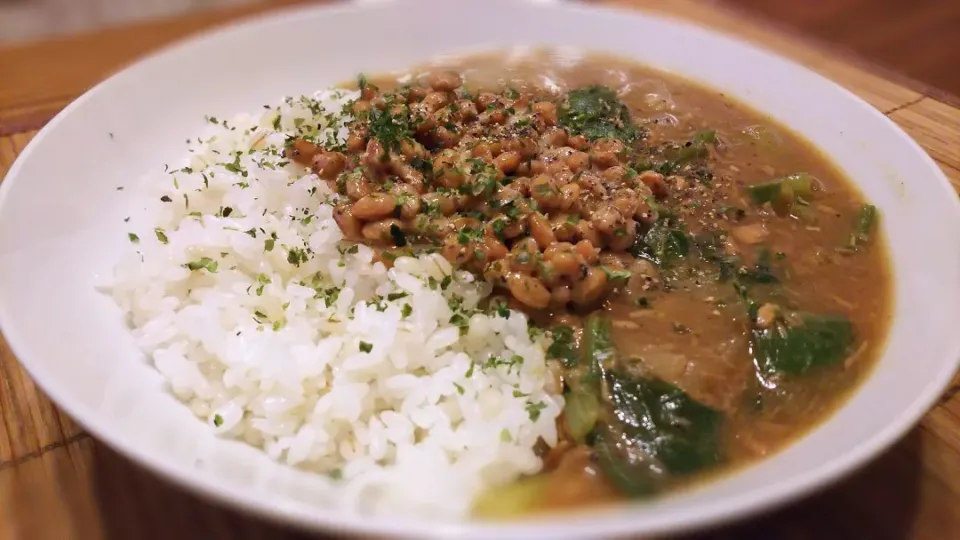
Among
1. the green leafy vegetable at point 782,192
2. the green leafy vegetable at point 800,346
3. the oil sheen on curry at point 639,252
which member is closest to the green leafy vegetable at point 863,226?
the oil sheen on curry at point 639,252

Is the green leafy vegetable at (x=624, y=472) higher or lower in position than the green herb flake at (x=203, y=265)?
lower

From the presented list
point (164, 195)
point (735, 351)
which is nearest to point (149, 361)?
point (164, 195)

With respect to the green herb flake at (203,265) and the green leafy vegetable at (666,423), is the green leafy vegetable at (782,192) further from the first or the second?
the green herb flake at (203,265)

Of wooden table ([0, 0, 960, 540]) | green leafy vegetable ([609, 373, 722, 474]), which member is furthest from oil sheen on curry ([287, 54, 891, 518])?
wooden table ([0, 0, 960, 540])

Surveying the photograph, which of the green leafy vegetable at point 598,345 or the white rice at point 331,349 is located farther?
the green leafy vegetable at point 598,345

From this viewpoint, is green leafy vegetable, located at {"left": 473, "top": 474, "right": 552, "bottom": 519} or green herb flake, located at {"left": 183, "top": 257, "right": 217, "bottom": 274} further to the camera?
green herb flake, located at {"left": 183, "top": 257, "right": 217, "bottom": 274}

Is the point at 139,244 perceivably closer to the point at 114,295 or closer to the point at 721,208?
the point at 114,295

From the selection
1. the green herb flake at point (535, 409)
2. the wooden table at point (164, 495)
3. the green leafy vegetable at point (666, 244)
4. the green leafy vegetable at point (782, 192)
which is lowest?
the wooden table at point (164, 495)

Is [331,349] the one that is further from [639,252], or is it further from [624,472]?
[639,252]

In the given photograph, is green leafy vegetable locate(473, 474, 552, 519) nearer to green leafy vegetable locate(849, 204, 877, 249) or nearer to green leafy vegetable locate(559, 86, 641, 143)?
green leafy vegetable locate(849, 204, 877, 249)
